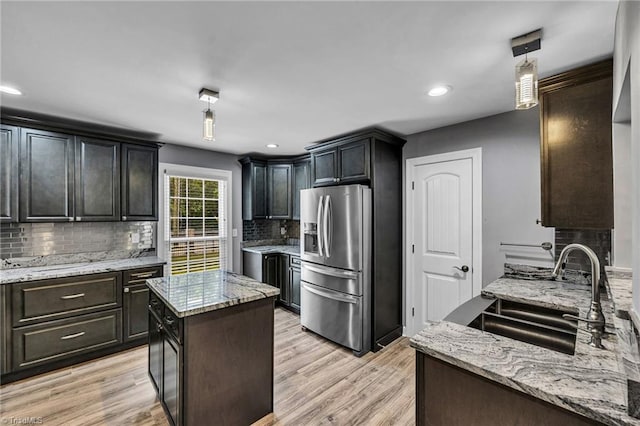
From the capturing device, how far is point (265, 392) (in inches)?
81.0

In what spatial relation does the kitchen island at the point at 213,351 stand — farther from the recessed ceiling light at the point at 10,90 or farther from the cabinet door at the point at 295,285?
the cabinet door at the point at 295,285

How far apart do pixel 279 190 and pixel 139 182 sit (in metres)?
1.99

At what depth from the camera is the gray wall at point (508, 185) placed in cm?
248

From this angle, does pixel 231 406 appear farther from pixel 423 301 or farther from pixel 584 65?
pixel 584 65

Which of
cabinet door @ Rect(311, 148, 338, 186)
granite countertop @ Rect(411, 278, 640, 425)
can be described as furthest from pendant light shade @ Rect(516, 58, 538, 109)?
cabinet door @ Rect(311, 148, 338, 186)

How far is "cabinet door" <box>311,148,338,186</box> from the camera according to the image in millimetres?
3504

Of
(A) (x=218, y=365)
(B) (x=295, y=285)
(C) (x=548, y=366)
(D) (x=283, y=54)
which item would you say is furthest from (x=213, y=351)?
(B) (x=295, y=285)

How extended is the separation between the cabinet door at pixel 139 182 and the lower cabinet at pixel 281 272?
61.7 inches

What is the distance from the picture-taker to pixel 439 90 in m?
2.18

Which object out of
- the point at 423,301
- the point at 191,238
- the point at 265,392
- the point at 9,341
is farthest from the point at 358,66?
the point at 9,341

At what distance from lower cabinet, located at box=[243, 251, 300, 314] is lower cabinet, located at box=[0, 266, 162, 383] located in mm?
1477

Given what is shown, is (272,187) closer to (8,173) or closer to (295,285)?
(295,285)

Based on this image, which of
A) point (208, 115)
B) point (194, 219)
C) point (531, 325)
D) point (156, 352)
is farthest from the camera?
point (194, 219)

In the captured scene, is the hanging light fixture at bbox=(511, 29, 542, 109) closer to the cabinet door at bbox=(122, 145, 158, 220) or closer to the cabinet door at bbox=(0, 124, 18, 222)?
the cabinet door at bbox=(122, 145, 158, 220)
